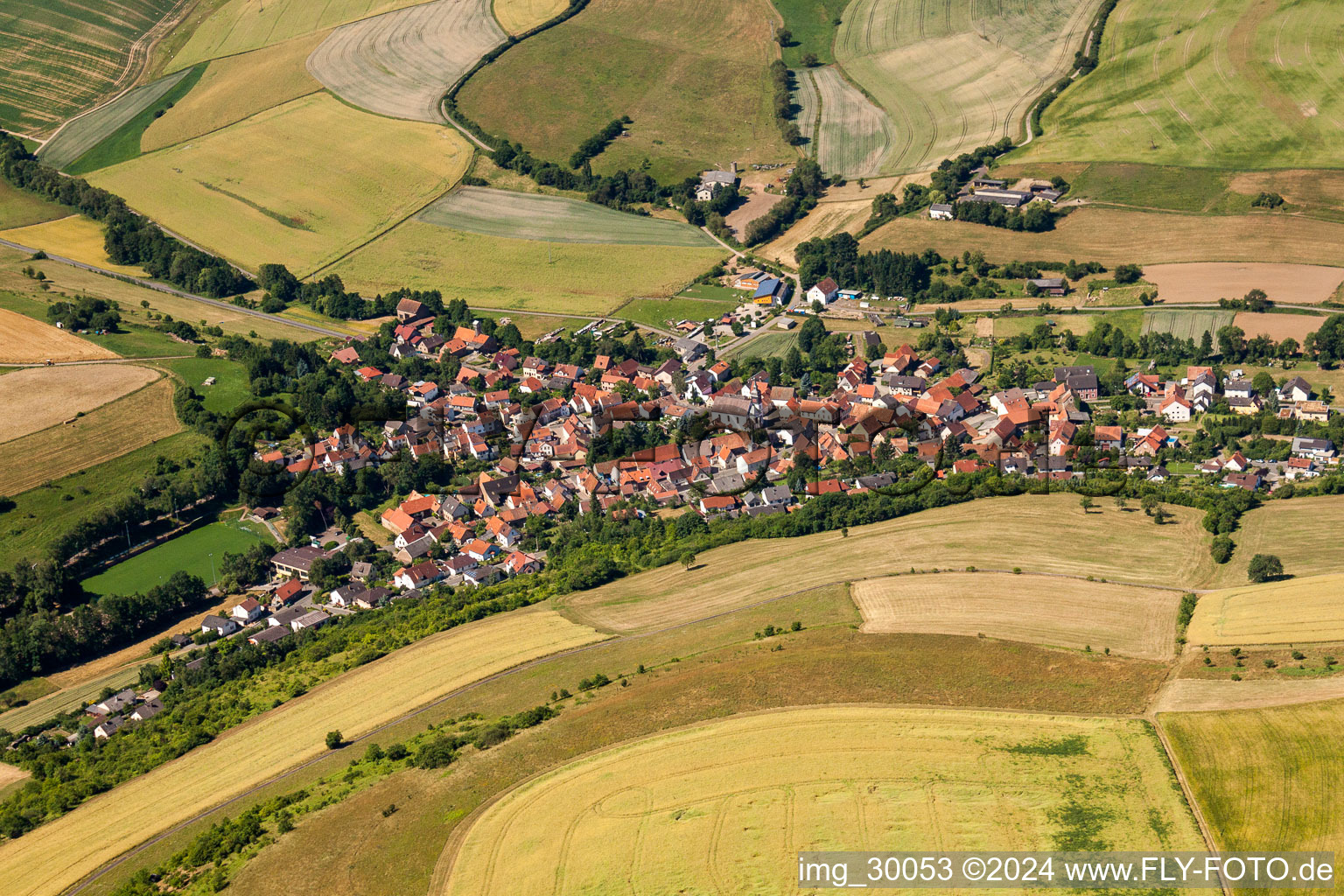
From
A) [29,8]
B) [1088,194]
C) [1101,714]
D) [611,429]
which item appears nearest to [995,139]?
[1088,194]

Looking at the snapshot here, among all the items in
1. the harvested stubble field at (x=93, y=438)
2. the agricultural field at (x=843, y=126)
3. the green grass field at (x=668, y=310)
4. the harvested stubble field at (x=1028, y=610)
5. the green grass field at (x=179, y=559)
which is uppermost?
the agricultural field at (x=843, y=126)

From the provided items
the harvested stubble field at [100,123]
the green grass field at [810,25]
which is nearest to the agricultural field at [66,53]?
the harvested stubble field at [100,123]

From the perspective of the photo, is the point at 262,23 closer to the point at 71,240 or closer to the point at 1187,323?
the point at 71,240

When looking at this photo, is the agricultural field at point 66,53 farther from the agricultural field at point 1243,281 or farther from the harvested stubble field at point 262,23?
the agricultural field at point 1243,281

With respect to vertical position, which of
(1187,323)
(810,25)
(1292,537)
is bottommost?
(1292,537)

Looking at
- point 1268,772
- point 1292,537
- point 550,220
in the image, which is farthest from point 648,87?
point 1268,772
